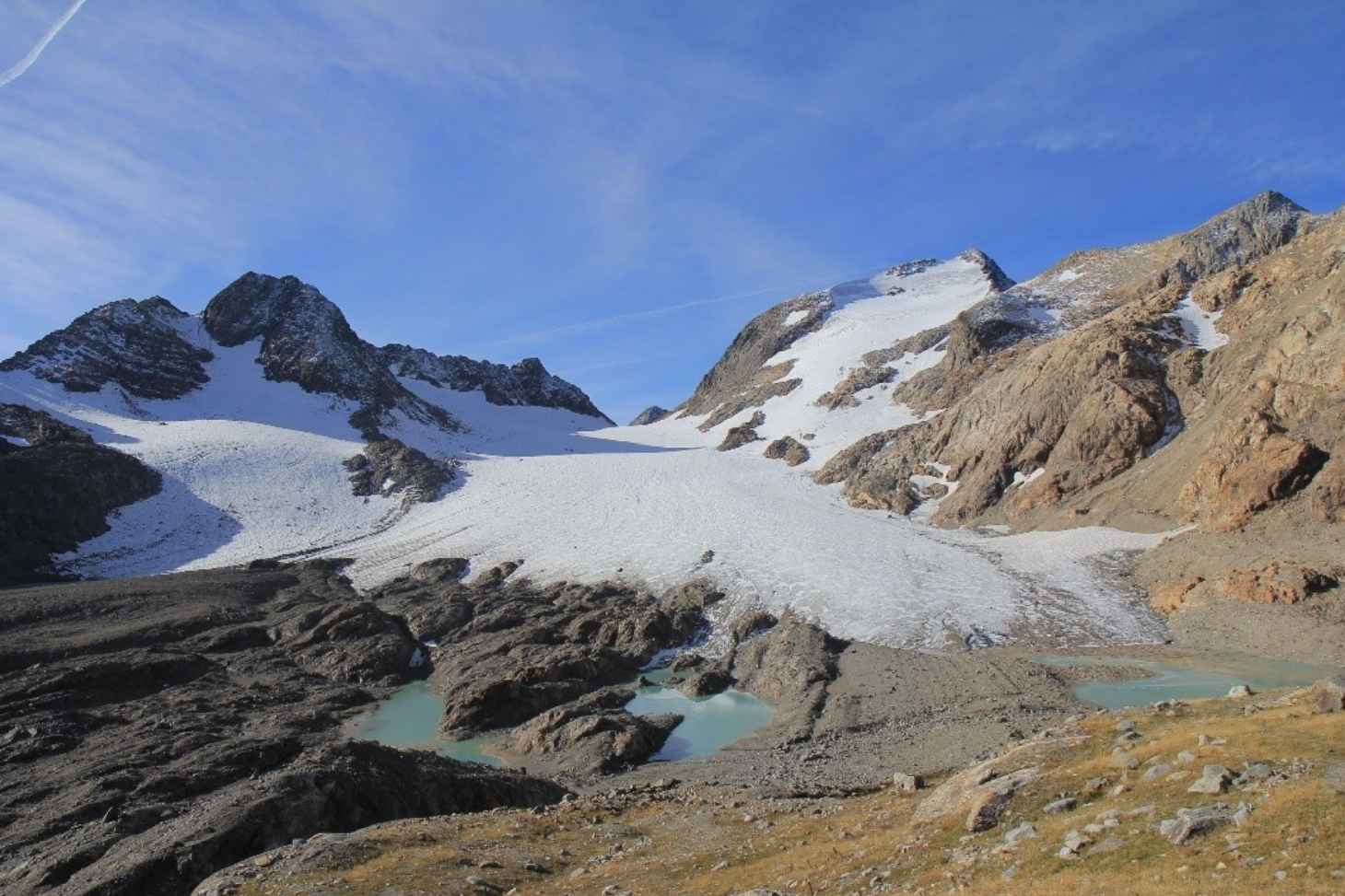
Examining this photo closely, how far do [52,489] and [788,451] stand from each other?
87.4 meters

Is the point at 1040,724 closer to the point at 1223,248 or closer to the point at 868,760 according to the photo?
the point at 868,760

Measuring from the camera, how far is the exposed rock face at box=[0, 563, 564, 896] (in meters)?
23.0

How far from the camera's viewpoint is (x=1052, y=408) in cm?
7794

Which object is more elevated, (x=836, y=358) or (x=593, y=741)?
(x=836, y=358)

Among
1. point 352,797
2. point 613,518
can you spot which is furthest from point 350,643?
point 613,518

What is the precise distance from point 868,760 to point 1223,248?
387ft

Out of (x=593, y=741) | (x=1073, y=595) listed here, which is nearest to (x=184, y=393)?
(x=593, y=741)

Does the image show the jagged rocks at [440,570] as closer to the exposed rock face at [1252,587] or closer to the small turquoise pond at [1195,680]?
the small turquoise pond at [1195,680]

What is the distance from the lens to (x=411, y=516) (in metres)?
97.2

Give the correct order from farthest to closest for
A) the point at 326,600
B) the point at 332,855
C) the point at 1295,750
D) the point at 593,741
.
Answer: the point at 326,600
the point at 593,741
the point at 332,855
the point at 1295,750

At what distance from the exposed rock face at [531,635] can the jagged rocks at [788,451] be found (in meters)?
50.4

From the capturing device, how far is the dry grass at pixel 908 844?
446 inches

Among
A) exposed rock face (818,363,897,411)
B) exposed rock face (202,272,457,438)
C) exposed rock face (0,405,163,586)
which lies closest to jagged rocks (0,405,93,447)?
exposed rock face (0,405,163,586)

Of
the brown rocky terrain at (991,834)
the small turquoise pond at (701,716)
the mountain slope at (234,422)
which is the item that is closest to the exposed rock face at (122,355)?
the mountain slope at (234,422)
